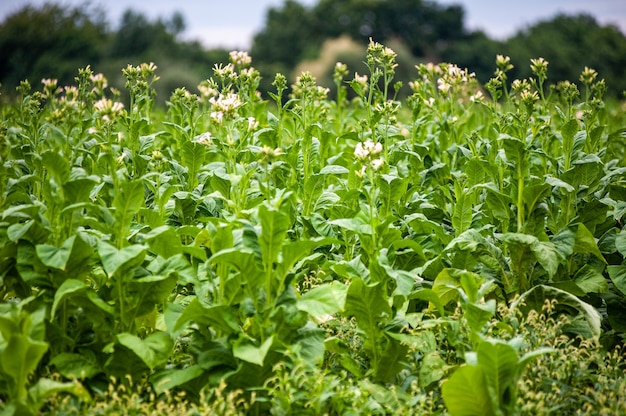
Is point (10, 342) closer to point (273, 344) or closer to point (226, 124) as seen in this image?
point (273, 344)

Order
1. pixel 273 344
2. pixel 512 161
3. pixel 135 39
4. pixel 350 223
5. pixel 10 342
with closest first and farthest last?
pixel 10 342
pixel 273 344
pixel 350 223
pixel 512 161
pixel 135 39

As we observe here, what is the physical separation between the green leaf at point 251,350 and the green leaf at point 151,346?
15.4 inches

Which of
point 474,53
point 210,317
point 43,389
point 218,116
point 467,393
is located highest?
point 474,53

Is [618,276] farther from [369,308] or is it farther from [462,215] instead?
[369,308]

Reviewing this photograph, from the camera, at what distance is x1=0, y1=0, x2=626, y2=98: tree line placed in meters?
41.1

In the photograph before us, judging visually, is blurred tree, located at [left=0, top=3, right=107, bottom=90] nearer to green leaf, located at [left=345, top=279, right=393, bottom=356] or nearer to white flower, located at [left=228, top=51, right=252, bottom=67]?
white flower, located at [left=228, top=51, right=252, bottom=67]

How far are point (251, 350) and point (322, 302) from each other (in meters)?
0.44

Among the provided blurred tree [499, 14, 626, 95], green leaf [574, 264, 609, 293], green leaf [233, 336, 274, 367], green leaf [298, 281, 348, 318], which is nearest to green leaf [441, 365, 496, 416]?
green leaf [298, 281, 348, 318]

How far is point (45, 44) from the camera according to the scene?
4250cm

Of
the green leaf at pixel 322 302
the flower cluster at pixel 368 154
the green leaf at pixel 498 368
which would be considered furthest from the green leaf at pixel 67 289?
the green leaf at pixel 498 368

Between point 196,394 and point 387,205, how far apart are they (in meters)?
1.73

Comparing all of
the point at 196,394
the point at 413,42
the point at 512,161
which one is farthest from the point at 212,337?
the point at 413,42

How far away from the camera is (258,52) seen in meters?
49.8

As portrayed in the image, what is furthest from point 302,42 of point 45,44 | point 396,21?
point 45,44
